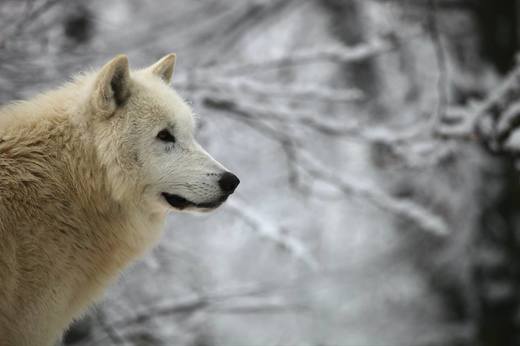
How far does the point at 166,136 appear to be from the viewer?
3541 millimetres

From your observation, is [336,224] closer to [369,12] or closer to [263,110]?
[369,12]

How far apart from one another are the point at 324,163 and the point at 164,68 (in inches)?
164

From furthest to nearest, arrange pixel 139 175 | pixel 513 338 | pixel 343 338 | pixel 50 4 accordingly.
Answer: pixel 343 338 → pixel 513 338 → pixel 50 4 → pixel 139 175

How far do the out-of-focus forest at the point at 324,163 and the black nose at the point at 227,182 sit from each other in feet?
3.91

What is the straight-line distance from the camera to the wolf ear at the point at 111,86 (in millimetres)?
3354

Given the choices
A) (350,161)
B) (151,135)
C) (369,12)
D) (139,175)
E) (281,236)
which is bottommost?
(139,175)

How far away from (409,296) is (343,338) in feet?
4.72

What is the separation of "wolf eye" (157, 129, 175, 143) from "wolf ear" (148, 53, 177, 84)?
0.56 m

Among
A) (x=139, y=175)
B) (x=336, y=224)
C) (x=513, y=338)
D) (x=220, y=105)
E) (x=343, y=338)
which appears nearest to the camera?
(x=139, y=175)

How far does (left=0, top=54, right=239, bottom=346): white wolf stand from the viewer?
3061 mm

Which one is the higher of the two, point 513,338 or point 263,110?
point 263,110

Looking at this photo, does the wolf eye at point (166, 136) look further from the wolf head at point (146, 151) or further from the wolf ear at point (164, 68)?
the wolf ear at point (164, 68)

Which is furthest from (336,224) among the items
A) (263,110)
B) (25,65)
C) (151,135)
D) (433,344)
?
(151,135)

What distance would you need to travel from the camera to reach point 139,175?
11.3 feet
